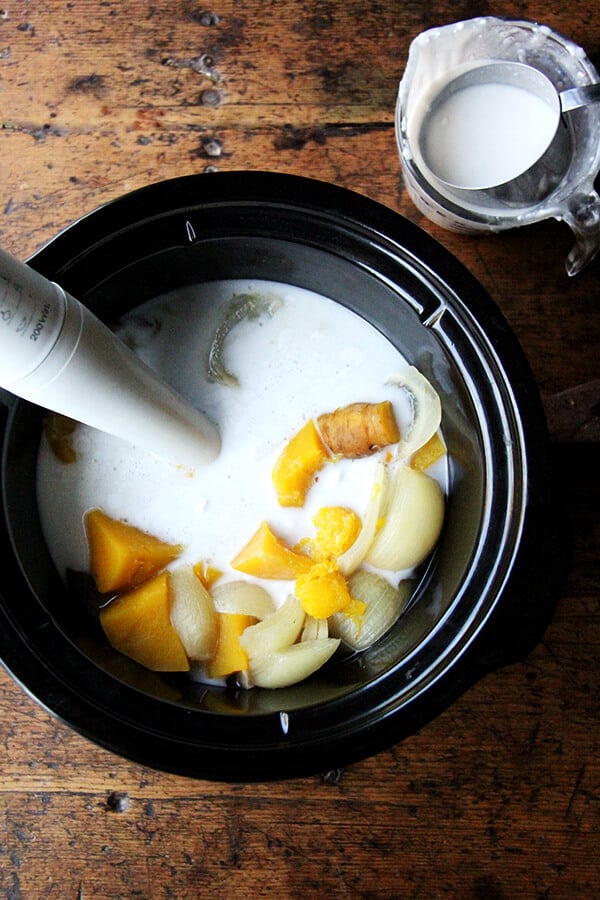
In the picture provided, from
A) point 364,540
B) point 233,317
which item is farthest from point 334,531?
point 233,317

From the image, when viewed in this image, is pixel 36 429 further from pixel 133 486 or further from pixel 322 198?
pixel 322 198

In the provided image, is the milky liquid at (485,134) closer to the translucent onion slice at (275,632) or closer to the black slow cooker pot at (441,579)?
the black slow cooker pot at (441,579)

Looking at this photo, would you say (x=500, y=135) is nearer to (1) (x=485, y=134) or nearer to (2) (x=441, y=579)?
Result: (1) (x=485, y=134)

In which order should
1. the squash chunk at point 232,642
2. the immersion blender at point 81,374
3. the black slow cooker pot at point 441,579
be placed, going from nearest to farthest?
the immersion blender at point 81,374
the black slow cooker pot at point 441,579
the squash chunk at point 232,642

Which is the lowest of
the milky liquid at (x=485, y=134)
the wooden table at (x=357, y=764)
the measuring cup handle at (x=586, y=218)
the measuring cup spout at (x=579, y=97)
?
the wooden table at (x=357, y=764)

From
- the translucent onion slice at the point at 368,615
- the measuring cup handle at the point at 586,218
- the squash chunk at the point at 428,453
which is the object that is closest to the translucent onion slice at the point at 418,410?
the squash chunk at the point at 428,453

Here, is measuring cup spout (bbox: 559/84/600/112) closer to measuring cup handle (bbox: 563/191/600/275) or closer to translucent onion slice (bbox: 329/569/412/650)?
measuring cup handle (bbox: 563/191/600/275)
